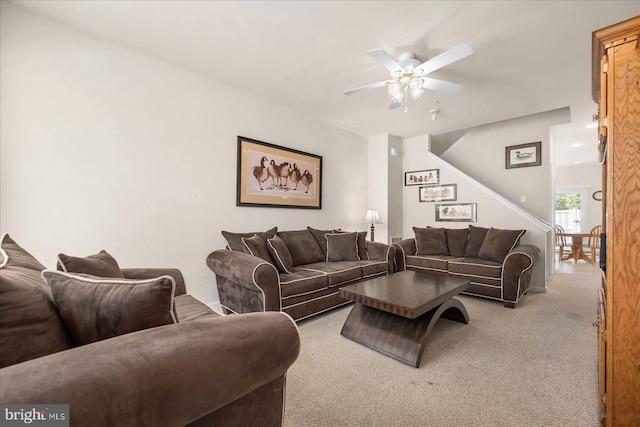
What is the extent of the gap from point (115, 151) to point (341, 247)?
2701 mm

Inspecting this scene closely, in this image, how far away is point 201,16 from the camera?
211 centimetres

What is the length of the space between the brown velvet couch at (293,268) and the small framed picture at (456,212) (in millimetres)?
1796

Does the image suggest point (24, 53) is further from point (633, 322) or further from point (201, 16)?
point (633, 322)

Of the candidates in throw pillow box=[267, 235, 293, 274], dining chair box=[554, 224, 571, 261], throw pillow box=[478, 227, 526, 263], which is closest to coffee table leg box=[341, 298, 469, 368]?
throw pillow box=[267, 235, 293, 274]

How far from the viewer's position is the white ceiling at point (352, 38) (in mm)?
2021

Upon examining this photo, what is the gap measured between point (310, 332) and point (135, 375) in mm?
2036

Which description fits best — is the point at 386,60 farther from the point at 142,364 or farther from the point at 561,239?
the point at 561,239

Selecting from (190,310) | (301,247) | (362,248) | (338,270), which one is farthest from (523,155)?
(190,310)

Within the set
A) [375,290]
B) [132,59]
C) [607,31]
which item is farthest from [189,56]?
[607,31]

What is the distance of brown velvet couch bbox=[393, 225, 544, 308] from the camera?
319cm

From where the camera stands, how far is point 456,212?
4914 millimetres

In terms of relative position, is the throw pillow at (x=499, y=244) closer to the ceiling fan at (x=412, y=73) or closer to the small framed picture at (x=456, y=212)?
the small framed picture at (x=456, y=212)

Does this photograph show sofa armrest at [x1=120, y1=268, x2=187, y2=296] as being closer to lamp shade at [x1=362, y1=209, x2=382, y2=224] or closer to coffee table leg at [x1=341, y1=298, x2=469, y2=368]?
coffee table leg at [x1=341, y1=298, x2=469, y2=368]

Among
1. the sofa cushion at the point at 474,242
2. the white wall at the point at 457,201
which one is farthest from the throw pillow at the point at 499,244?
the white wall at the point at 457,201
